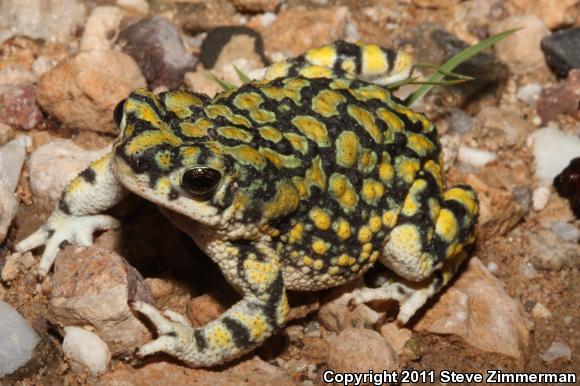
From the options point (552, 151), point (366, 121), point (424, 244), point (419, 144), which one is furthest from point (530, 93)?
point (366, 121)

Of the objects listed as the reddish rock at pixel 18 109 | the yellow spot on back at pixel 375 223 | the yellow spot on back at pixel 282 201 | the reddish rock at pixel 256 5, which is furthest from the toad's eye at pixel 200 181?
the reddish rock at pixel 256 5

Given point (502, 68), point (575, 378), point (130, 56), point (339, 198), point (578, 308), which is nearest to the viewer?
point (339, 198)

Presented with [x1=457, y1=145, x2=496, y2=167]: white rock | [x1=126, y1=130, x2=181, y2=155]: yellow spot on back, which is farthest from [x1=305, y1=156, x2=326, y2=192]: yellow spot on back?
[x1=457, y1=145, x2=496, y2=167]: white rock

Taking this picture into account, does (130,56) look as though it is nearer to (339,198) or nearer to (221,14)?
(221,14)

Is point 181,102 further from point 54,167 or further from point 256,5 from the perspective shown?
point 256,5

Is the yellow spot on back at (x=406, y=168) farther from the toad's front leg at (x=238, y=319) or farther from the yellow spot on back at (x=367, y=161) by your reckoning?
the toad's front leg at (x=238, y=319)

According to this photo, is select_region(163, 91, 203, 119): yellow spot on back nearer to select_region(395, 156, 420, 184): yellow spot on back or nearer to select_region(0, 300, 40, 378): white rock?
select_region(395, 156, 420, 184): yellow spot on back

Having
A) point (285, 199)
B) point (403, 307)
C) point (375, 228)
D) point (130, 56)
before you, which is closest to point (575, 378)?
point (403, 307)
